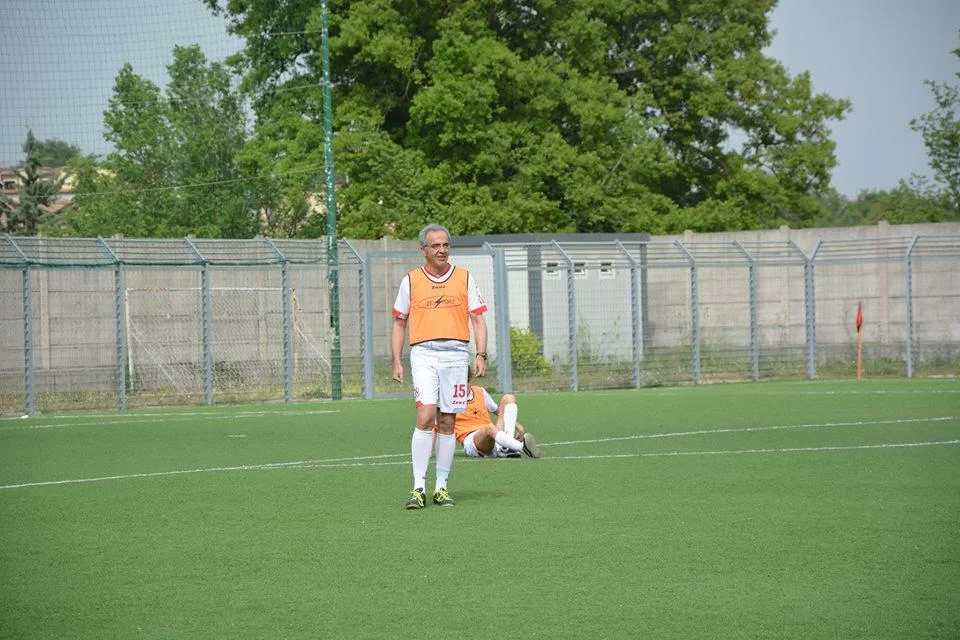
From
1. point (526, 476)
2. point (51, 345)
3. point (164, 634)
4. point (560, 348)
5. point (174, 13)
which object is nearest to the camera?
point (164, 634)

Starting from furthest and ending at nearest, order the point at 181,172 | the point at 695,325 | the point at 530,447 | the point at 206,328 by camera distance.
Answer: the point at 181,172
the point at 695,325
the point at 206,328
the point at 530,447

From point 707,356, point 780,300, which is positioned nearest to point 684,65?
point 780,300

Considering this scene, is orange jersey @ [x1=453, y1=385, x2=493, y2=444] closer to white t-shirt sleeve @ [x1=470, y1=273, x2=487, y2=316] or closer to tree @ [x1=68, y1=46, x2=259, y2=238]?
white t-shirt sleeve @ [x1=470, y1=273, x2=487, y2=316]

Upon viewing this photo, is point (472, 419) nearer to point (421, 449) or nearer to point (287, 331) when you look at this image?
point (421, 449)

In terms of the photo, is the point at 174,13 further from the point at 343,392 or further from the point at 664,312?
the point at 664,312

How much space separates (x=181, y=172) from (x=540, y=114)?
1296 centimetres

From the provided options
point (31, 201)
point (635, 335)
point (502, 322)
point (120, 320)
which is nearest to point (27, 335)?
point (120, 320)

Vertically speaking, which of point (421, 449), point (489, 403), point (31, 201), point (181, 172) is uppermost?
point (31, 201)

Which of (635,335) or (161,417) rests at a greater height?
(635,335)

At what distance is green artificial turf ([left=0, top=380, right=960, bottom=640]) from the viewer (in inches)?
258

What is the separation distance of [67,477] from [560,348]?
1634 cm

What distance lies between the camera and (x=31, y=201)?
6962cm

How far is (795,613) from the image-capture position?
6.48 metres

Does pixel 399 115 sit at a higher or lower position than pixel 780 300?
higher
